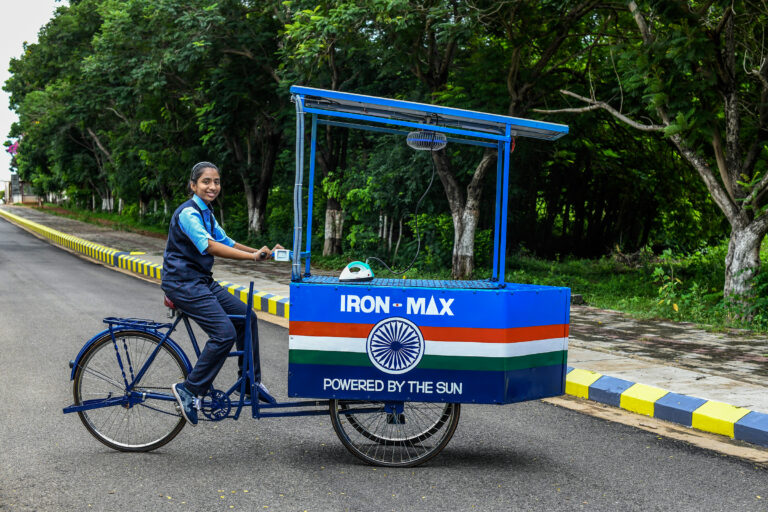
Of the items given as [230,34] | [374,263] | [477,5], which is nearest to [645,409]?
[477,5]

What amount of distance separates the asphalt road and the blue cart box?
18.5 inches

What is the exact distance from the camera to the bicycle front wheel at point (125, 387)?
4672 mm

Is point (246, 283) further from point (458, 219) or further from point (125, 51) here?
point (125, 51)

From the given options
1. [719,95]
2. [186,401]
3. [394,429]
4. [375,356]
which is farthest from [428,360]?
[719,95]

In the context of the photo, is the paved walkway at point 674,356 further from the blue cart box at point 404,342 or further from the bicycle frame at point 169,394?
the bicycle frame at point 169,394

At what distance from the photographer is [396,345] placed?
14.6 feet

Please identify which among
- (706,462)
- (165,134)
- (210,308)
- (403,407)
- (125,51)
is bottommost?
(706,462)

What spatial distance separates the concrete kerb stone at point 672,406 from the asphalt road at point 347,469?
1.67ft

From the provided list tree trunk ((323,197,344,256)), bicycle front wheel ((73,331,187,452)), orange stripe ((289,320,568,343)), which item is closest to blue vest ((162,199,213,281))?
bicycle front wheel ((73,331,187,452))

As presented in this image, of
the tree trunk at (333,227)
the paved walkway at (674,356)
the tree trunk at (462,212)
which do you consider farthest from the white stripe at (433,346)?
the tree trunk at (333,227)

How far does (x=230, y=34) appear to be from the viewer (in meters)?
18.9

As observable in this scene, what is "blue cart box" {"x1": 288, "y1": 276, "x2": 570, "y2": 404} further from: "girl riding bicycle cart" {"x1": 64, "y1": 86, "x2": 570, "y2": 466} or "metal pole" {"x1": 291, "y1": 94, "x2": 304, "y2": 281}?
"metal pole" {"x1": 291, "y1": 94, "x2": 304, "y2": 281}

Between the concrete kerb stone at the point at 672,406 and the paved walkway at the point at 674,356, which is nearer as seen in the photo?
the concrete kerb stone at the point at 672,406

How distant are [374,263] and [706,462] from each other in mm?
13801
